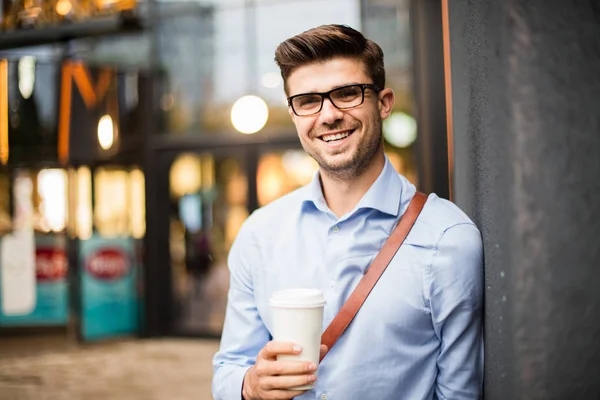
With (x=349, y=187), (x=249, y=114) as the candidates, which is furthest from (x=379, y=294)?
(x=249, y=114)

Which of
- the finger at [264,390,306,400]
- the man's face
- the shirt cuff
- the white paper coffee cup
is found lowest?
the shirt cuff

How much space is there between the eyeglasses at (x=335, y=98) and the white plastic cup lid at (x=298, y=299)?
54 cm

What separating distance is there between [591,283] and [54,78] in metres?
9.17

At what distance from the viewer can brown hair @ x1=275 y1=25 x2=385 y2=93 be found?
68.1 inches

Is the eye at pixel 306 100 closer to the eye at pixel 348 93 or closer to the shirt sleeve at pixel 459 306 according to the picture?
the eye at pixel 348 93

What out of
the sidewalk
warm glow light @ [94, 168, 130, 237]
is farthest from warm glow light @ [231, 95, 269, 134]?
the sidewalk

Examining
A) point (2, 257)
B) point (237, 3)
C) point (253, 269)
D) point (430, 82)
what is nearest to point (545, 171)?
point (253, 269)

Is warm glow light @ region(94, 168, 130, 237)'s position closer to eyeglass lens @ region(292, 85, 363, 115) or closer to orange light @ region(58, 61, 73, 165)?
orange light @ region(58, 61, 73, 165)

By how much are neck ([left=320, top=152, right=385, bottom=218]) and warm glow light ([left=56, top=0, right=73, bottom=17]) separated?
6993 millimetres

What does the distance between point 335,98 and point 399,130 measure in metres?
6.56

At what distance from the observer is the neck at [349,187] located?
72.2 inches

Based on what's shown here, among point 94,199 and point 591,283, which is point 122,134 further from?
point 591,283

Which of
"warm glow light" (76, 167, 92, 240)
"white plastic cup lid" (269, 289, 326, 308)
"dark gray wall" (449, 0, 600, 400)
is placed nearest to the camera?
"dark gray wall" (449, 0, 600, 400)

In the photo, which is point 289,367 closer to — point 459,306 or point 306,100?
point 459,306
